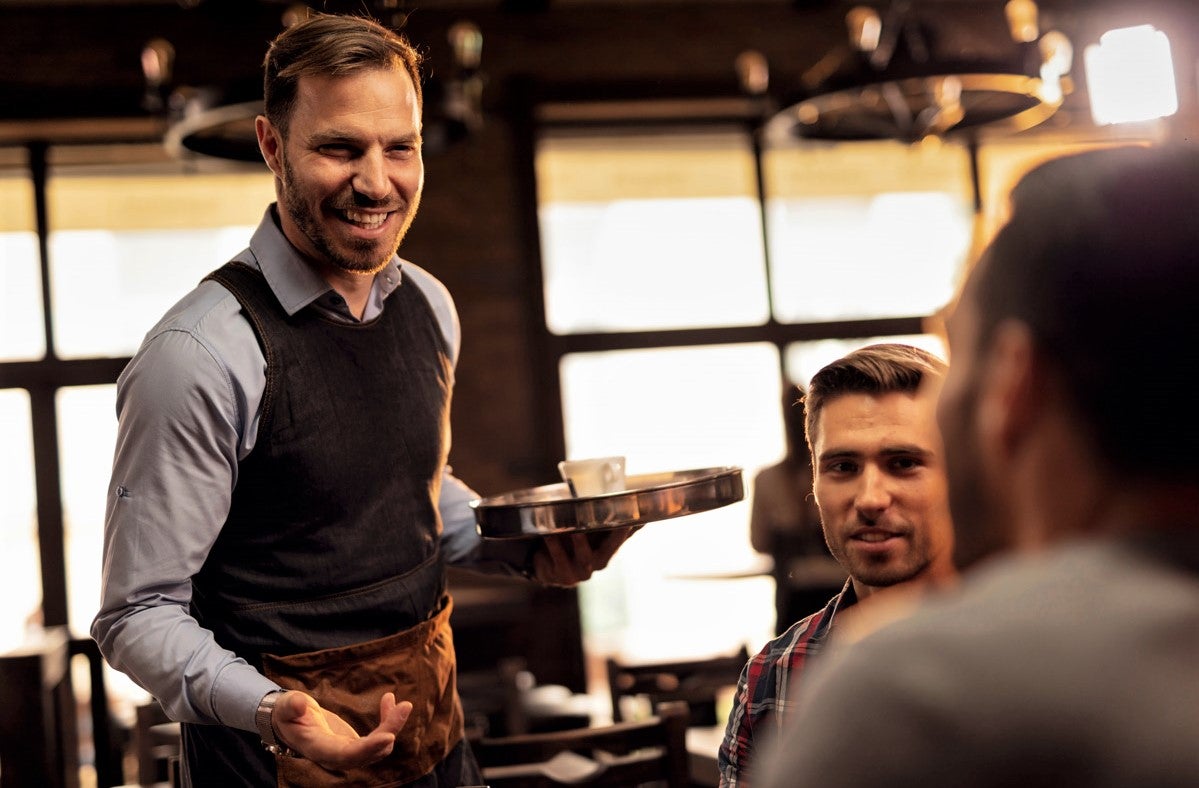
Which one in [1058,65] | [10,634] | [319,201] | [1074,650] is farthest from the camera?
[10,634]

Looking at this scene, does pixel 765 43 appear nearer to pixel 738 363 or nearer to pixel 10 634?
pixel 738 363

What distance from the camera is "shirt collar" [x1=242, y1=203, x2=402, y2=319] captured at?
167 centimetres

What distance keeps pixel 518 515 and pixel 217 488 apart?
36 centimetres

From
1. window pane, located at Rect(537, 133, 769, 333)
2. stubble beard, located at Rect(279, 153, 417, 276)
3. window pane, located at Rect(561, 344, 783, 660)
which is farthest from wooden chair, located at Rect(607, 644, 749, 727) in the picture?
window pane, located at Rect(537, 133, 769, 333)

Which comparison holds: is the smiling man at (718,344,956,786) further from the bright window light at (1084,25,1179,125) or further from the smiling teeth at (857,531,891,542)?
the bright window light at (1084,25,1179,125)

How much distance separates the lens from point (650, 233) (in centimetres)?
665

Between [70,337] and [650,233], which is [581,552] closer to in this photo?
[70,337]

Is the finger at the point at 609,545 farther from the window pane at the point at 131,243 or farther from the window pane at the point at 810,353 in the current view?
the window pane at the point at 810,353

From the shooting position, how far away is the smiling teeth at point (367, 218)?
166 cm

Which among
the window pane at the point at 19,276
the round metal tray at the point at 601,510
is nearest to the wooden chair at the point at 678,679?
the round metal tray at the point at 601,510

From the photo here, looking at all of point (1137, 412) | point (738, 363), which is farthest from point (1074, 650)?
point (738, 363)

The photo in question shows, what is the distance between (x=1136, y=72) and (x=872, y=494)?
5700 millimetres

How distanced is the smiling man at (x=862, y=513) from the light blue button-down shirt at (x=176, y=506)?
0.65 m

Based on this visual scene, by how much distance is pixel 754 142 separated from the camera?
679cm
